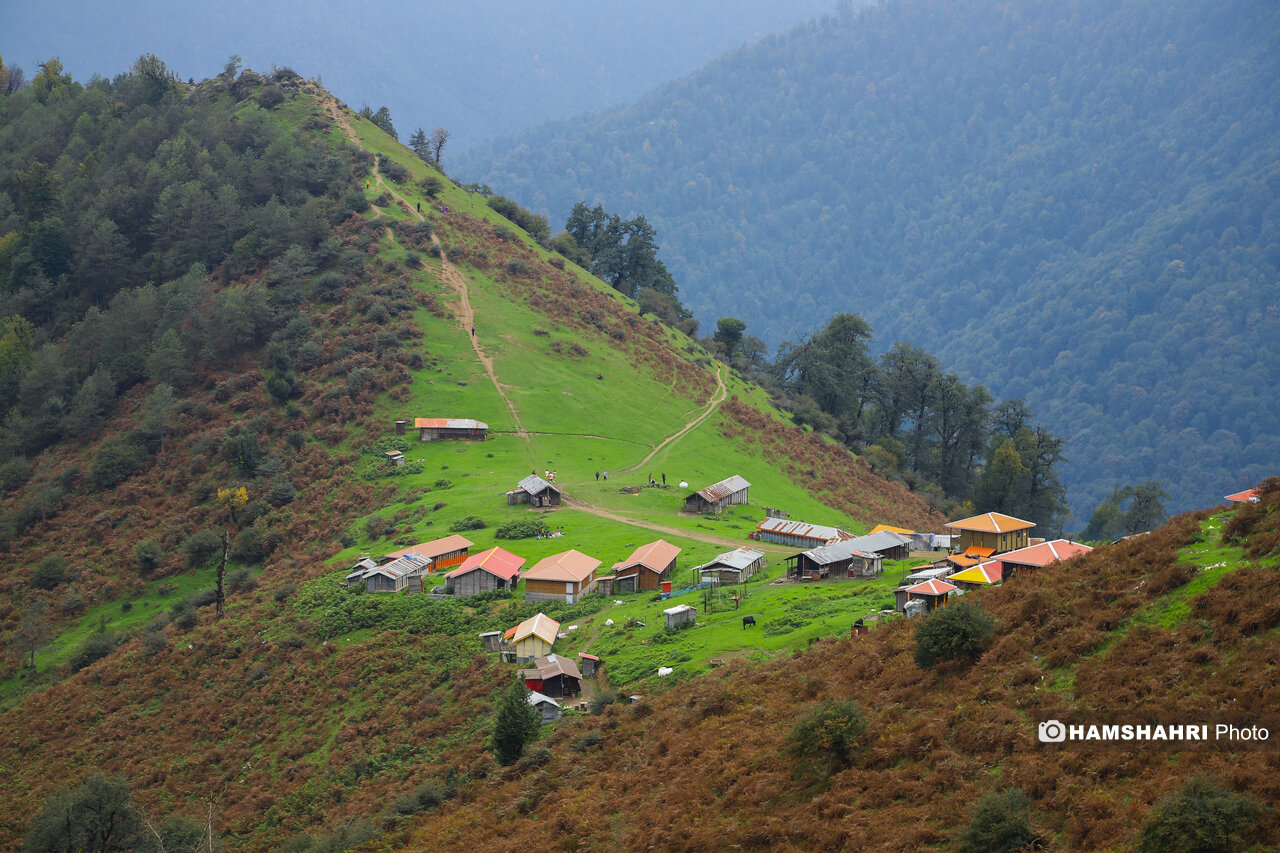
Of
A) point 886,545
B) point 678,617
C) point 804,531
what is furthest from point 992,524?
point 678,617

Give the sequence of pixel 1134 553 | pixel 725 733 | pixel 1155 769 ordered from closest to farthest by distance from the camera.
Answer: pixel 1155 769 → pixel 1134 553 → pixel 725 733

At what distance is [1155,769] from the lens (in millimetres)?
18141

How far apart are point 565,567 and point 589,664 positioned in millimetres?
11172

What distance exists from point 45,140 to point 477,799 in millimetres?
147317

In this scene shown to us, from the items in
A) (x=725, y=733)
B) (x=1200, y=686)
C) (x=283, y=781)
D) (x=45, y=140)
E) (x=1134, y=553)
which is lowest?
(x=283, y=781)

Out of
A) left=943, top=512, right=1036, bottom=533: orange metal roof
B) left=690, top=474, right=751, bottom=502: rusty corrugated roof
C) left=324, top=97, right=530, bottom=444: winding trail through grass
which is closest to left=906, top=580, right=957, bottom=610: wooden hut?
left=943, top=512, right=1036, bottom=533: orange metal roof

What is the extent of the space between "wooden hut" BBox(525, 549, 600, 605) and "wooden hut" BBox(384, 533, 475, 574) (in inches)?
300

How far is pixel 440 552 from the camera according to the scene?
59.1 meters

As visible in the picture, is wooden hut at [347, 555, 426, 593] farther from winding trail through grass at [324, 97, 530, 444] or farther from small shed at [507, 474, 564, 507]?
winding trail through grass at [324, 97, 530, 444]

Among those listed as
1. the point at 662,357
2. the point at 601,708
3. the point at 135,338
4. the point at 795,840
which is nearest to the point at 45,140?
the point at 135,338

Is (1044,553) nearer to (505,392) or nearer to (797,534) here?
(797,534)

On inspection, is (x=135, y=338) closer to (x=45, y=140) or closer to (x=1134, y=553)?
(x=45, y=140)

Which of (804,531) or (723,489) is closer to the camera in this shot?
(804,531)

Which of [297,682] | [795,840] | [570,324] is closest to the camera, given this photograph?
[795,840]
